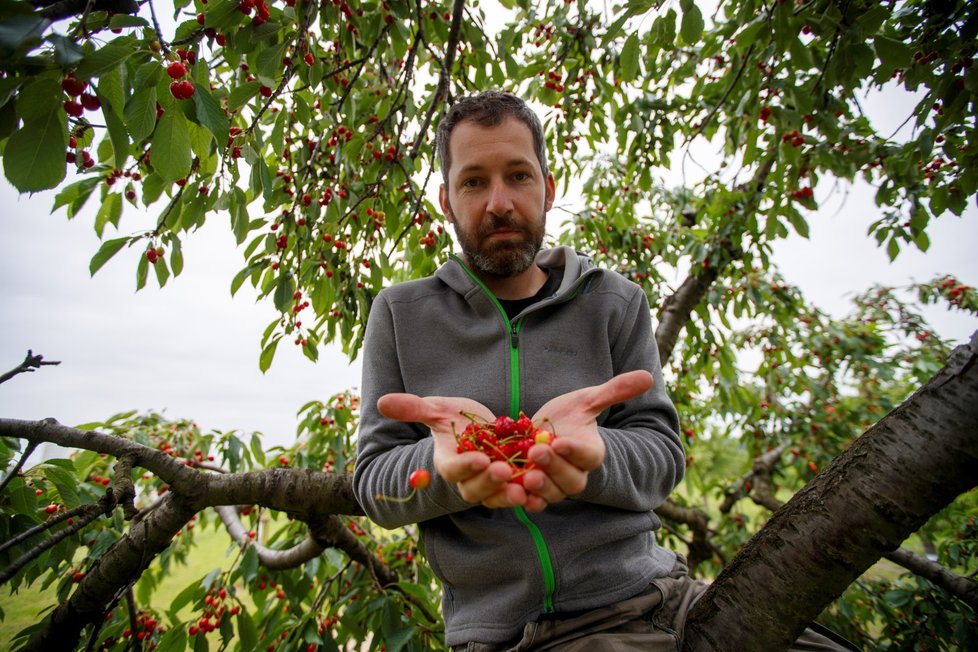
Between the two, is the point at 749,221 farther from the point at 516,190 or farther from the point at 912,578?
the point at 912,578

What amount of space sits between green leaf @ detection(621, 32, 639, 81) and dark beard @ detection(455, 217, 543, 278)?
67 cm

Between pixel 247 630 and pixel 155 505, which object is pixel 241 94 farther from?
pixel 247 630

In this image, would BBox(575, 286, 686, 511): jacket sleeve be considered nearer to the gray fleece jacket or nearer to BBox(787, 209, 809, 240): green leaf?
the gray fleece jacket

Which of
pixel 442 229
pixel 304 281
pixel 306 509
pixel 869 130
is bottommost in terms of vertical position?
pixel 306 509

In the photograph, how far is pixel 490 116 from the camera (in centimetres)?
124

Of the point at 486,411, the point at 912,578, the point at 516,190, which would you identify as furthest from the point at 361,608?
the point at 912,578

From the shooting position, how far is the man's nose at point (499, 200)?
1.20 metres

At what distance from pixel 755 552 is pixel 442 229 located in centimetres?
153

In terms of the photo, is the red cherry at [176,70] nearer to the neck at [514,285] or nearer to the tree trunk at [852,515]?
the neck at [514,285]

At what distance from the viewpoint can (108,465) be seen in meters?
2.78

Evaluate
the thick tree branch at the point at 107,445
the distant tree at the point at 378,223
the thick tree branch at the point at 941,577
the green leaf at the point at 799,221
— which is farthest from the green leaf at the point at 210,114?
the thick tree branch at the point at 941,577

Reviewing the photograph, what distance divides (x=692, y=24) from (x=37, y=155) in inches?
61.5

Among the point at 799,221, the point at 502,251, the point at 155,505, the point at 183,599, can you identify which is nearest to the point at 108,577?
the point at 155,505

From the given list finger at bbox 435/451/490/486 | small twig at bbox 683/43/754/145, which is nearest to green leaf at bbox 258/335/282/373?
finger at bbox 435/451/490/486
